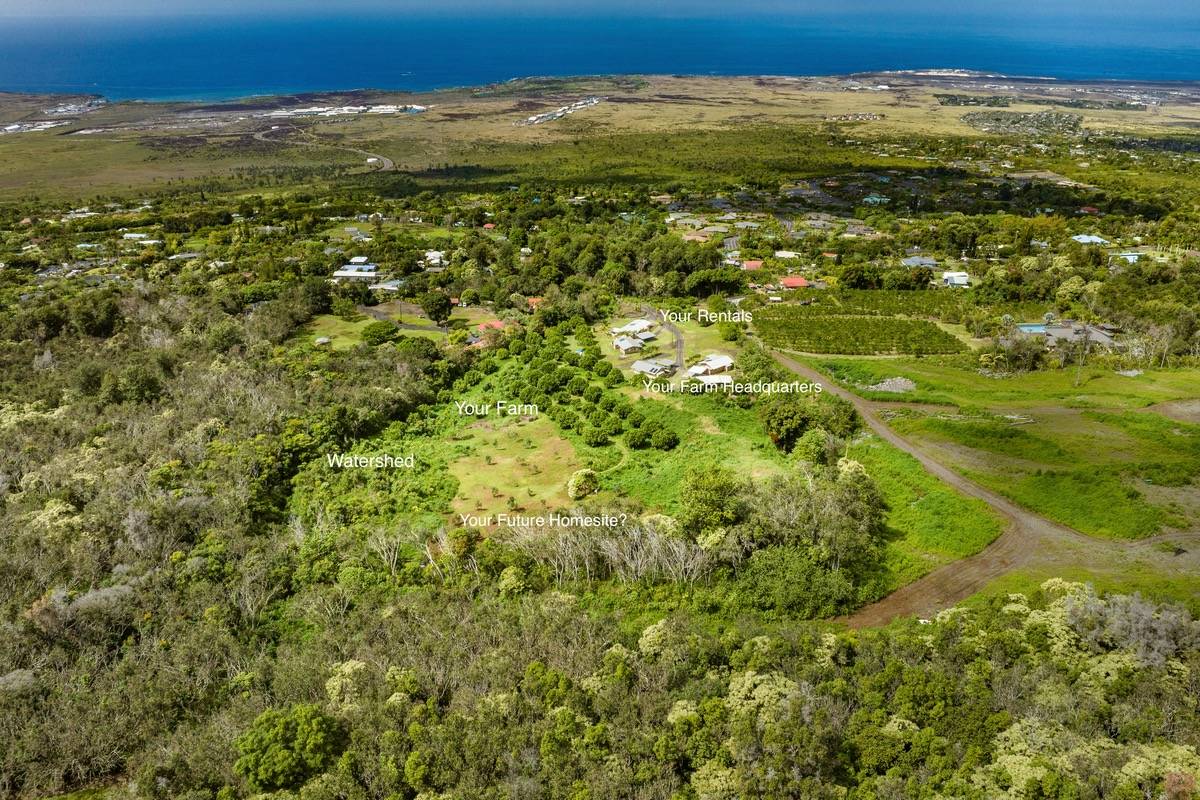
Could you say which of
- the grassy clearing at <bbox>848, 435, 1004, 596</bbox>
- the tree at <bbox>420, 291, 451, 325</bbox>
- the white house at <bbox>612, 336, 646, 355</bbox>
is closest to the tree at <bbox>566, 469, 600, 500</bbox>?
the grassy clearing at <bbox>848, 435, 1004, 596</bbox>

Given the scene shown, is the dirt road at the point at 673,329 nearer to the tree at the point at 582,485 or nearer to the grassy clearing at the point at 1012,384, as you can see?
the grassy clearing at the point at 1012,384

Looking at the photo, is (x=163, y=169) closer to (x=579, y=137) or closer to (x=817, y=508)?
(x=579, y=137)

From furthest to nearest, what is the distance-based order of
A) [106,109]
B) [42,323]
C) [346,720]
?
1. [106,109]
2. [42,323]
3. [346,720]

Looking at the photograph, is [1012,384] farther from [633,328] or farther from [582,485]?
[582,485]

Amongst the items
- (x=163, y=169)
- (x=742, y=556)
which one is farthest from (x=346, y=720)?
(x=163, y=169)

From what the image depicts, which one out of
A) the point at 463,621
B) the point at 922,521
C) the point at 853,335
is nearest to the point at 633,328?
the point at 853,335

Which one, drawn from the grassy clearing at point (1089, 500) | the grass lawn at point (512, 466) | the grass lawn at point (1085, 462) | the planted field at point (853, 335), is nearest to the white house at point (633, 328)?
the planted field at point (853, 335)
